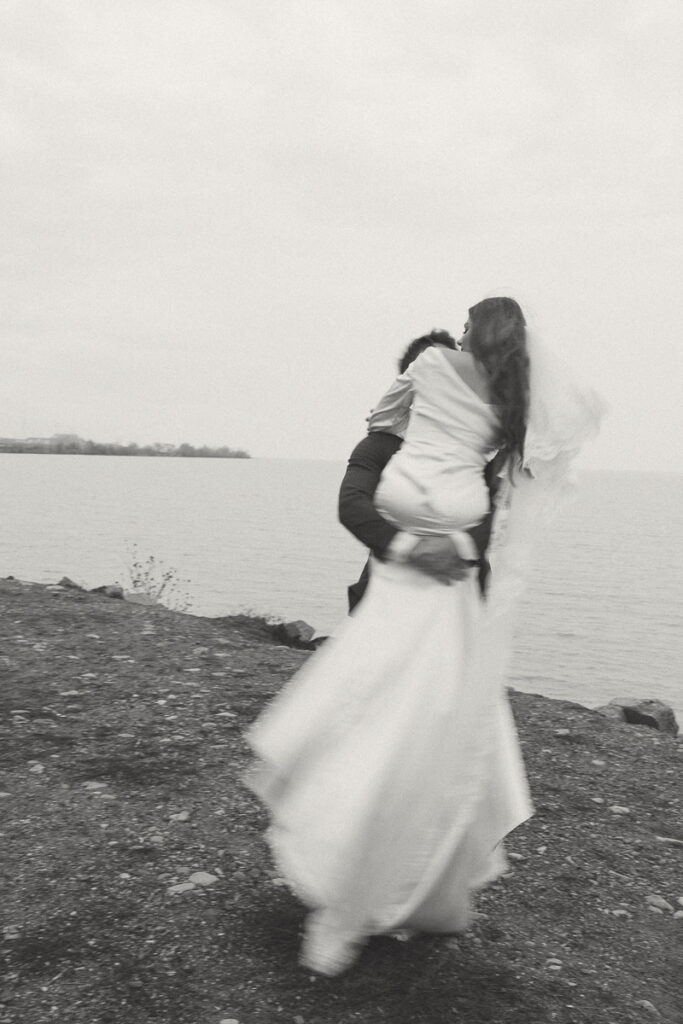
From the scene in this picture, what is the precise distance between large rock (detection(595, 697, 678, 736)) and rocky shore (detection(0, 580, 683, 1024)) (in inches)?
84.4

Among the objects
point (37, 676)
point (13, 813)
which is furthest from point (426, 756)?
point (37, 676)

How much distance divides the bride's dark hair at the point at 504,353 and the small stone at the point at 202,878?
2412mm

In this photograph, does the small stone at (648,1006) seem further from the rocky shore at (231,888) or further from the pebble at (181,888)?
the pebble at (181,888)

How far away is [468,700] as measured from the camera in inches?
124

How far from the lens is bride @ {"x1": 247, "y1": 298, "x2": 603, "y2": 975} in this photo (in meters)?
3.14

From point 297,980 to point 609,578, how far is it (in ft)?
110

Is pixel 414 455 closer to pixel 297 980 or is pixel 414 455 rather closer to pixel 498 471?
pixel 498 471

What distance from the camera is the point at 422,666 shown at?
316cm

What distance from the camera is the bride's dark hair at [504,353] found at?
124 inches

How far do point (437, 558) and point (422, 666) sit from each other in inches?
14.3

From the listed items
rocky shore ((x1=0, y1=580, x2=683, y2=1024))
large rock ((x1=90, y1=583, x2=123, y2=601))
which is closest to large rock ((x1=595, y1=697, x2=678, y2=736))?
rocky shore ((x1=0, y1=580, x2=683, y2=1024))

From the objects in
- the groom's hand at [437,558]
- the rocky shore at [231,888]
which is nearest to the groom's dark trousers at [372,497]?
the groom's hand at [437,558]

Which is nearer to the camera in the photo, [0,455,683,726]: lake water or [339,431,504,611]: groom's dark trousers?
[339,431,504,611]: groom's dark trousers

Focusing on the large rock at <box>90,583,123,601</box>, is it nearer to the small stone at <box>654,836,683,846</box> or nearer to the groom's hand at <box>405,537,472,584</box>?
the small stone at <box>654,836,683,846</box>
